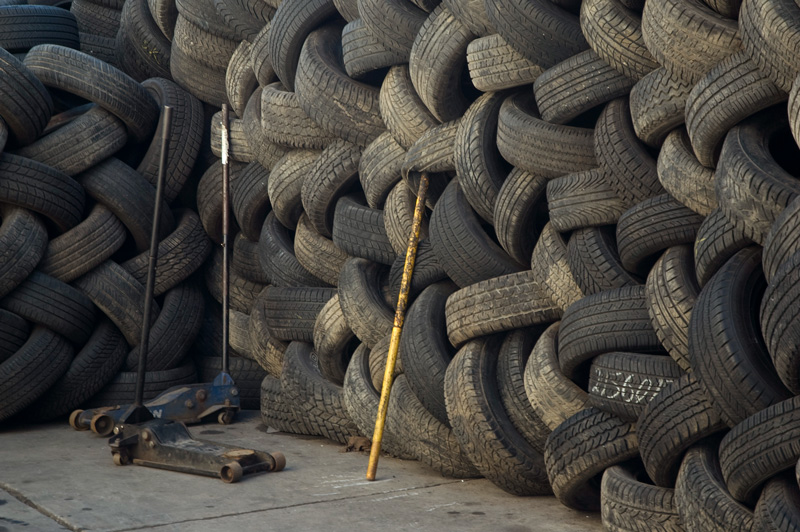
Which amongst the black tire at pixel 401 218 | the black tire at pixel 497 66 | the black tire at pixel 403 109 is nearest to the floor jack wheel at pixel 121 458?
the black tire at pixel 401 218

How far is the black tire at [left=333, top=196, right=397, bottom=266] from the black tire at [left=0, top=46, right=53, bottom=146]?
3.93 ft

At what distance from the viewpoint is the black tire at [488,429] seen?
8.50ft

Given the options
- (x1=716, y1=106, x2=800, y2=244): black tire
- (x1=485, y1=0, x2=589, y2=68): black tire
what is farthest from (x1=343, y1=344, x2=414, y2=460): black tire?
(x1=716, y1=106, x2=800, y2=244): black tire

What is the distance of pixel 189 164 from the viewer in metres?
4.02

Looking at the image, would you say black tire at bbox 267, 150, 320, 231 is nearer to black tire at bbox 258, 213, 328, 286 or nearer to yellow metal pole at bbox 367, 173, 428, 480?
black tire at bbox 258, 213, 328, 286

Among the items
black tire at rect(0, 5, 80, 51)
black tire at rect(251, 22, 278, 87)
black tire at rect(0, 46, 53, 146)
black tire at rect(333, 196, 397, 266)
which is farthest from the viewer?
black tire at rect(0, 5, 80, 51)

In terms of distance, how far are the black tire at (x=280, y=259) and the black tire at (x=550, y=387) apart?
46.7 inches

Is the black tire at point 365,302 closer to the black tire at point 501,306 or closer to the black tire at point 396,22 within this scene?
the black tire at point 501,306

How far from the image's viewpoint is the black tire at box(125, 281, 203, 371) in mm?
3820

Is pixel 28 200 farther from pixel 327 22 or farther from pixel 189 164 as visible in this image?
pixel 327 22

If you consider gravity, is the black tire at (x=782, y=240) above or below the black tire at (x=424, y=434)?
above

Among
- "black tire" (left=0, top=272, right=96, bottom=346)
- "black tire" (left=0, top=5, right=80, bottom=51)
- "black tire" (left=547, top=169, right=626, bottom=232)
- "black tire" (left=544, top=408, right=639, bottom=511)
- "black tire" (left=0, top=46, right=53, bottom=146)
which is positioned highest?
"black tire" (left=0, top=5, right=80, bottom=51)

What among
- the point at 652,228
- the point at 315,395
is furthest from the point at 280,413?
the point at 652,228

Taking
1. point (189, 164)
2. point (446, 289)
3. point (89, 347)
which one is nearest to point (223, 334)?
point (89, 347)
